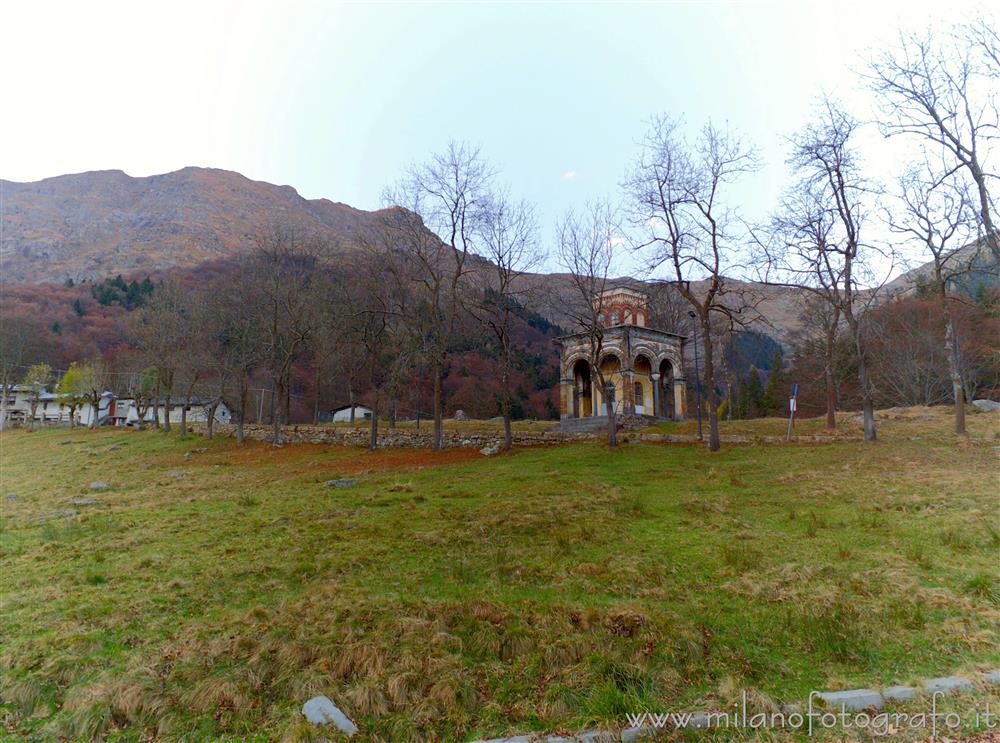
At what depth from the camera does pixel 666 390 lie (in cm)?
3853

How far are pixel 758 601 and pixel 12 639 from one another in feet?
28.4

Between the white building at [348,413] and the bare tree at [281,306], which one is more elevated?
the bare tree at [281,306]

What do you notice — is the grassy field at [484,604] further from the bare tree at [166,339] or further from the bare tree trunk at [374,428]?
the bare tree at [166,339]

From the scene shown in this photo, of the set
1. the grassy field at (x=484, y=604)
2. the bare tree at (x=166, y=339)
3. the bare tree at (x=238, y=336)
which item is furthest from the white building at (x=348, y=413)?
the grassy field at (x=484, y=604)

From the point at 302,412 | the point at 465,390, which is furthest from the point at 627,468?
the point at 302,412

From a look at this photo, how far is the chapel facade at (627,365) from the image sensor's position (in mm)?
33156

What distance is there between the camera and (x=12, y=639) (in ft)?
20.1

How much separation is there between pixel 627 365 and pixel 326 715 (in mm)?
29775

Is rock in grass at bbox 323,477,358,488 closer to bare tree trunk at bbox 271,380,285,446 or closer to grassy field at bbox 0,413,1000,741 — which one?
grassy field at bbox 0,413,1000,741

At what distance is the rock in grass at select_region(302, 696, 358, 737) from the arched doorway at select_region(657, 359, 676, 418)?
103 feet

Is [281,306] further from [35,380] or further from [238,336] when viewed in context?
[35,380]

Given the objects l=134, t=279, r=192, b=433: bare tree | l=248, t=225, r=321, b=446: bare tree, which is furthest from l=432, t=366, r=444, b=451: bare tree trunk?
l=134, t=279, r=192, b=433: bare tree

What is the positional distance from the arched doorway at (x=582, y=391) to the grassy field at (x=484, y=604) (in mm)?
21024

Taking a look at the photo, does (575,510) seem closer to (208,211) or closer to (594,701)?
(594,701)
